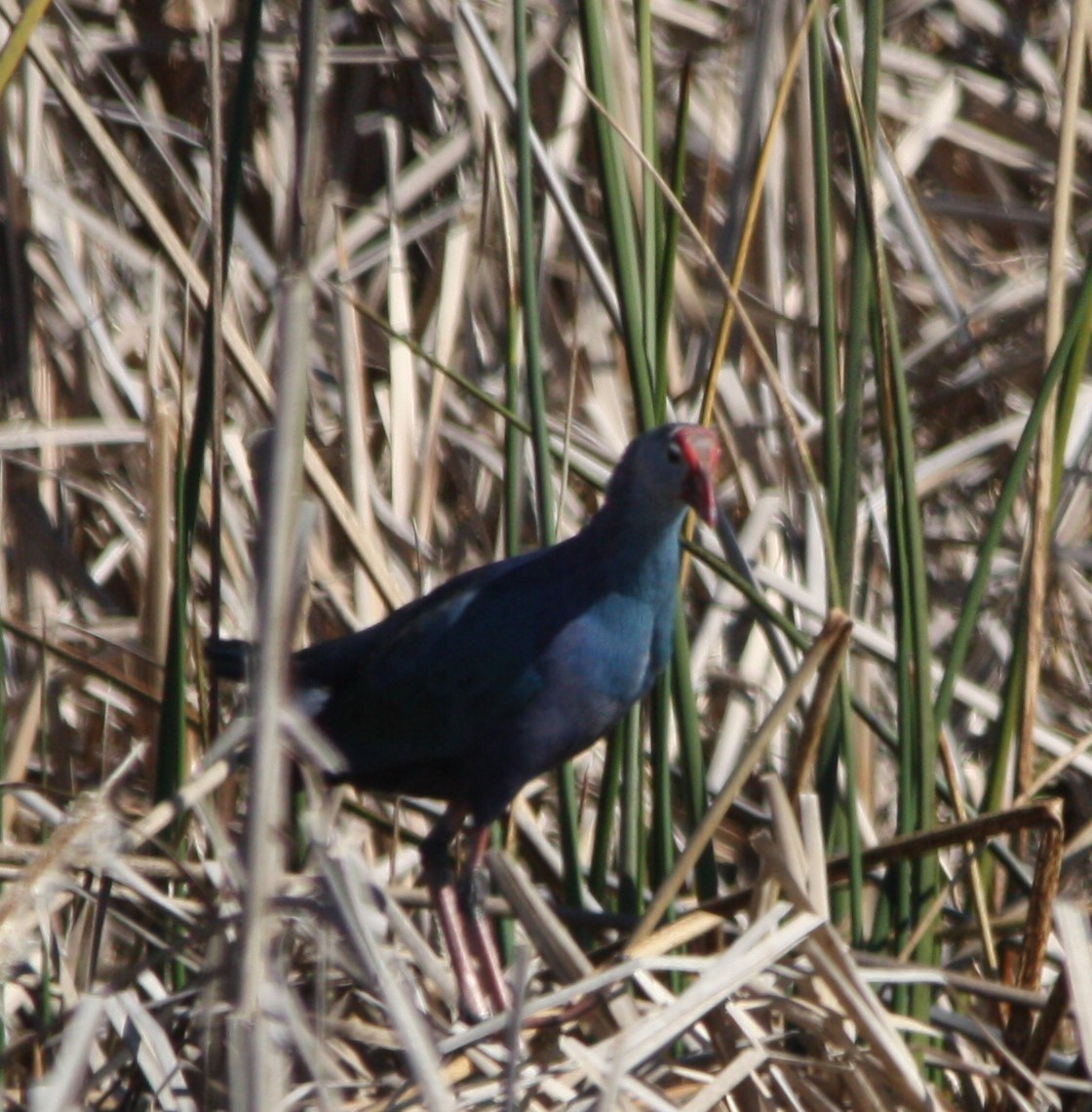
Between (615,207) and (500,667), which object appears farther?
(500,667)

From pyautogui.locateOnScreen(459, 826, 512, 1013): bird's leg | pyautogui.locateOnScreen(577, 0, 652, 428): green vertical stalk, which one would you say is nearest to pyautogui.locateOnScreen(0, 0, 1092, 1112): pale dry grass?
pyautogui.locateOnScreen(459, 826, 512, 1013): bird's leg

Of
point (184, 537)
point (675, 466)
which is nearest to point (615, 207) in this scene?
point (675, 466)

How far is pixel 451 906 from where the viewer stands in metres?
2.05

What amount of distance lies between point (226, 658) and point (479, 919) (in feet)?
1.41

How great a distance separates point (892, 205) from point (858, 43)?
0.28 m

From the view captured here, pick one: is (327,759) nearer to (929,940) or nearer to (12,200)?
(929,940)

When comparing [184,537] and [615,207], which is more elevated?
[615,207]

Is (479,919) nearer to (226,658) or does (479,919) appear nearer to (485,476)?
(226,658)

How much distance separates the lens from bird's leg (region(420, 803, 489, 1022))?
6.40 ft

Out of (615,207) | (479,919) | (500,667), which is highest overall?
(615,207)

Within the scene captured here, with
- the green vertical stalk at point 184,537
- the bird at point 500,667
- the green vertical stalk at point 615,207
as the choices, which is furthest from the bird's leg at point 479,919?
the green vertical stalk at point 615,207

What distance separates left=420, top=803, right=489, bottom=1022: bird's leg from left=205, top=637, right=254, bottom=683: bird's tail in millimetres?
342

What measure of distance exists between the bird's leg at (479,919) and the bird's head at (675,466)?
45 centimetres

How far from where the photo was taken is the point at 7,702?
227 cm
